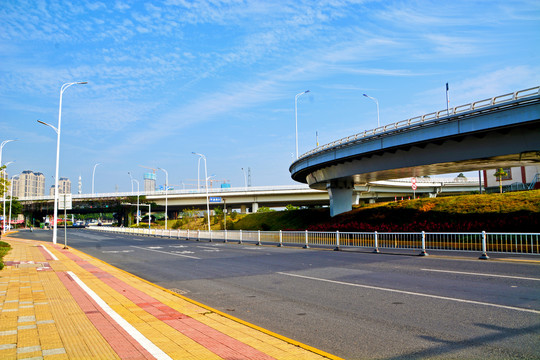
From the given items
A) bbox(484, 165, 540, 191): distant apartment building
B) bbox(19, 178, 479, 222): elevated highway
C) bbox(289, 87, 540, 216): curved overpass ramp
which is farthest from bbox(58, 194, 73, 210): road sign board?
bbox(484, 165, 540, 191): distant apartment building

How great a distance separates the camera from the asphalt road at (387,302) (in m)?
5.81

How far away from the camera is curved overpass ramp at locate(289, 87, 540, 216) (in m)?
24.2

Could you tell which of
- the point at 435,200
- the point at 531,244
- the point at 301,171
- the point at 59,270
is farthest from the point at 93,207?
the point at 531,244

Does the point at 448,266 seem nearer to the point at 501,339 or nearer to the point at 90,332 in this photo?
the point at 501,339

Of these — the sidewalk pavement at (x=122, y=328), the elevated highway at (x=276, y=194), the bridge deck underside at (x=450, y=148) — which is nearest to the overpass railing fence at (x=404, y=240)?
the bridge deck underside at (x=450, y=148)

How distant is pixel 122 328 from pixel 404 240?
18.3 m

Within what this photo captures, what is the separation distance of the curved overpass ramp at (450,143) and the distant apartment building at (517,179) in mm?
40711

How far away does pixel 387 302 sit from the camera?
28.7 feet

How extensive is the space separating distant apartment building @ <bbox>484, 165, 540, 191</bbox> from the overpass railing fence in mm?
51636

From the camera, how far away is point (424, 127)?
95.7ft

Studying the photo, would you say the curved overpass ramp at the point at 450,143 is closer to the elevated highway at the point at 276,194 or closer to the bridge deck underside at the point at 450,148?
the bridge deck underside at the point at 450,148

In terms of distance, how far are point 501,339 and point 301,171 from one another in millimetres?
43349

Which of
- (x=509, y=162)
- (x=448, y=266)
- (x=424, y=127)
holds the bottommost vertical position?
(x=448, y=266)

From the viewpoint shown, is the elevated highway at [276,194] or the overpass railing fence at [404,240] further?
the elevated highway at [276,194]
